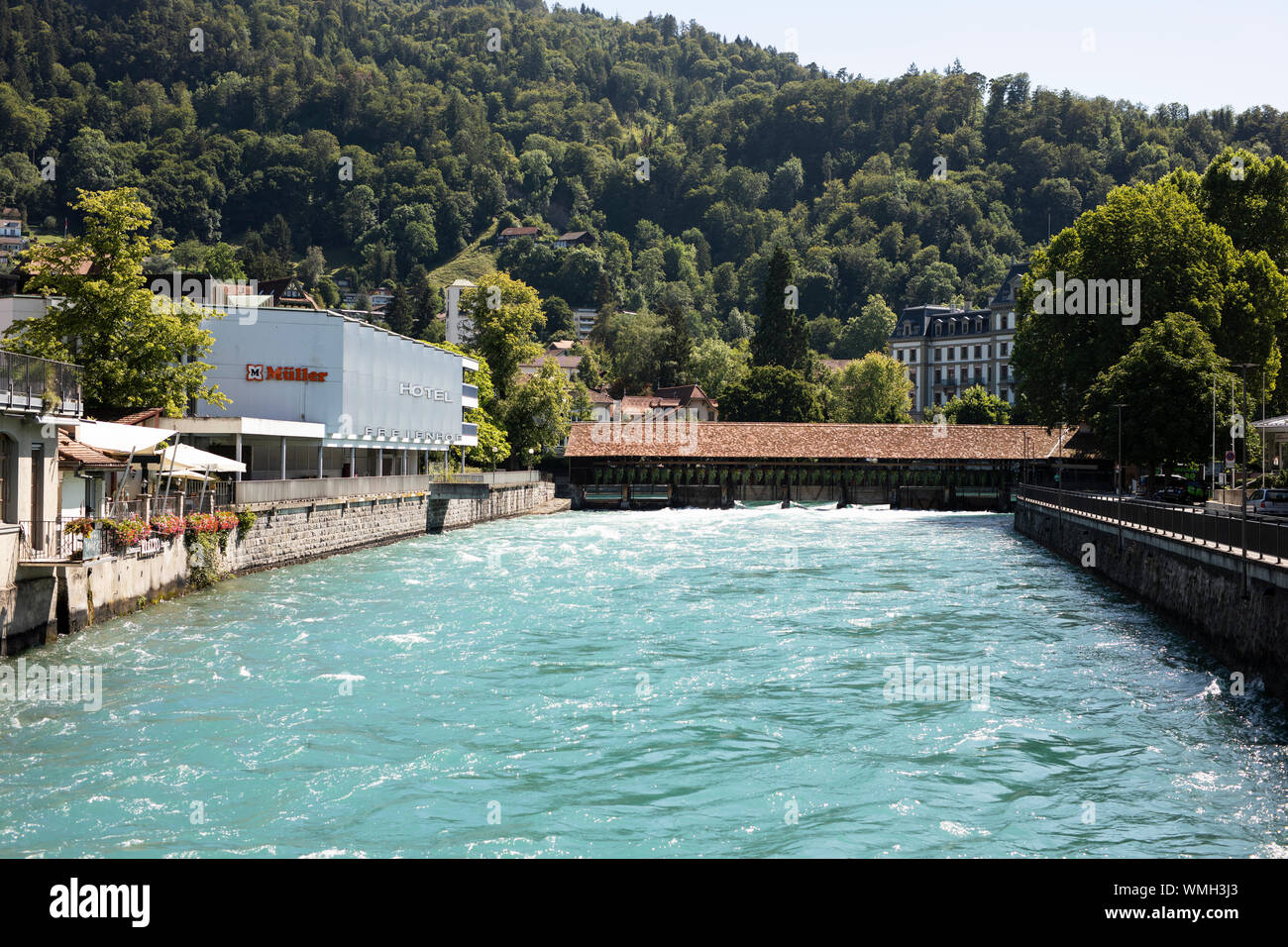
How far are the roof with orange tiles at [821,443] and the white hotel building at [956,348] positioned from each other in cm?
5862

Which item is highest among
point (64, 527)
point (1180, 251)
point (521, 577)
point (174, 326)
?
point (1180, 251)

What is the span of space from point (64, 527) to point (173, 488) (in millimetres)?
11388

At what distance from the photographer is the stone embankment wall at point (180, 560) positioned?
21.0 metres

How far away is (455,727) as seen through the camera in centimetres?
1634

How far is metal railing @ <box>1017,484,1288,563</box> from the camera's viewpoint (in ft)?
68.2

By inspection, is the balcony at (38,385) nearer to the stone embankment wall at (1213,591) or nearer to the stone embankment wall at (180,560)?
the stone embankment wall at (180,560)

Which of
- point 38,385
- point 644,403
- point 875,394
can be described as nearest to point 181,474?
point 38,385

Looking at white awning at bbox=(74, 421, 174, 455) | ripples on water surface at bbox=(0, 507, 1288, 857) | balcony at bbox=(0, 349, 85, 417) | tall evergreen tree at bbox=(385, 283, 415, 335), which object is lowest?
ripples on water surface at bbox=(0, 507, 1288, 857)

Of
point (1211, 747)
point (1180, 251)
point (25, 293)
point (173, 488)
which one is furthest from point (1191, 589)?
point (25, 293)

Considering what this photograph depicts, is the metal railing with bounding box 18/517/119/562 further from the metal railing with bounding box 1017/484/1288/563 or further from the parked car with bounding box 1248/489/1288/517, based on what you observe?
the parked car with bounding box 1248/489/1288/517

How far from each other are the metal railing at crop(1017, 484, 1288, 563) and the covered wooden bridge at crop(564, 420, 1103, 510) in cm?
3573

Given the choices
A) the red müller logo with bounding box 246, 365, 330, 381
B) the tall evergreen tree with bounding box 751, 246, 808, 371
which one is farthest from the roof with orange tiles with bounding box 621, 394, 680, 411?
the red müller logo with bounding box 246, 365, 330, 381
